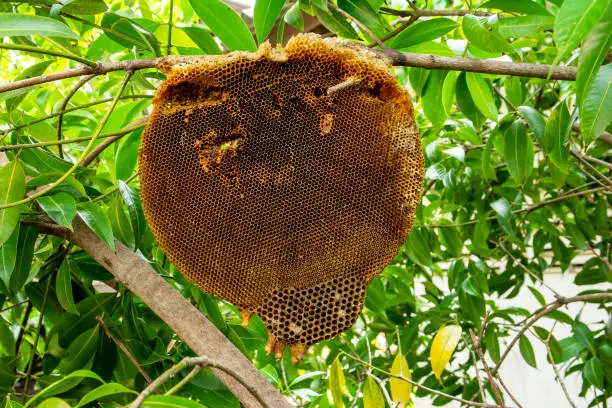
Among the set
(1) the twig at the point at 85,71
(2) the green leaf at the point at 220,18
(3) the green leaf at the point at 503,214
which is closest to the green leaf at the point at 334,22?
(2) the green leaf at the point at 220,18

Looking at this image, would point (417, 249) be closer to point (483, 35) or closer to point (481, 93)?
point (481, 93)

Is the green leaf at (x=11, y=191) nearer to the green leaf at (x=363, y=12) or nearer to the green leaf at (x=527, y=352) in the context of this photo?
the green leaf at (x=363, y=12)

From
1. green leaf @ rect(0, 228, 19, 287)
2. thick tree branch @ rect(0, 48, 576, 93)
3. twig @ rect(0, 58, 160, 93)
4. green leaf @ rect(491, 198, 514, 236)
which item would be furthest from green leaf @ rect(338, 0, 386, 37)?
green leaf @ rect(491, 198, 514, 236)

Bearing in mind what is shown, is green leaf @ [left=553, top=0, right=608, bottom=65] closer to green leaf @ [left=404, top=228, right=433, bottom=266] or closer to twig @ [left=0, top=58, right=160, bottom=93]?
twig @ [left=0, top=58, right=160, bottom=93]

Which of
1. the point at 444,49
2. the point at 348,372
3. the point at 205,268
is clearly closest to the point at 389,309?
the point at 348,372

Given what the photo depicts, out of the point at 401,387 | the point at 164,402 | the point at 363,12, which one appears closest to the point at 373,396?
the point at 401,387

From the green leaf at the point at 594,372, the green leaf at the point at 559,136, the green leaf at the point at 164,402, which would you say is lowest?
the green leaf at the point at 594,372
